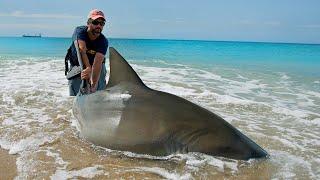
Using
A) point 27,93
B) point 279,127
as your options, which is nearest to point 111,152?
point 279,127

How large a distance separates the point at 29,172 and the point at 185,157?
1559mm

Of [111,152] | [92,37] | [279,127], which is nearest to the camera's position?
[111,152]

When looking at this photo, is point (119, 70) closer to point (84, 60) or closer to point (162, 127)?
point (162, 127)

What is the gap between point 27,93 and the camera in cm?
913

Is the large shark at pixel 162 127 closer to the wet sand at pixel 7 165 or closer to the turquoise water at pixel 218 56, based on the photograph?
the wet sand at pixel 7 165

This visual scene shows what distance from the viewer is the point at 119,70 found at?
491 cm

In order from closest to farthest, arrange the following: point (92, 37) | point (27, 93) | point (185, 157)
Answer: point (185, 157) → point (92, 37) → point (27, 93)

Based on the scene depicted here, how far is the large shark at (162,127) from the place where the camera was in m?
4.40

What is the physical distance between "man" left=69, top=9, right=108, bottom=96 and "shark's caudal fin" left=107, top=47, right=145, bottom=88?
→ 1.01 meters

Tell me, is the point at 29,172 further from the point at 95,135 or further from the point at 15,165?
the point at 95,135

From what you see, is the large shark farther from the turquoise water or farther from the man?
the turquoise water

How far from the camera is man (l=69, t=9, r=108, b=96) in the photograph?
584 centimetres

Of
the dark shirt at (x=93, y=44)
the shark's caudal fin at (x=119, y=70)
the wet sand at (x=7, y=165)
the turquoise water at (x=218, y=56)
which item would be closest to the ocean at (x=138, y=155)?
the wet sand at (x=7, y=165)

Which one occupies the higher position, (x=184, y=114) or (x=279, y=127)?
(x=184, y=114)
